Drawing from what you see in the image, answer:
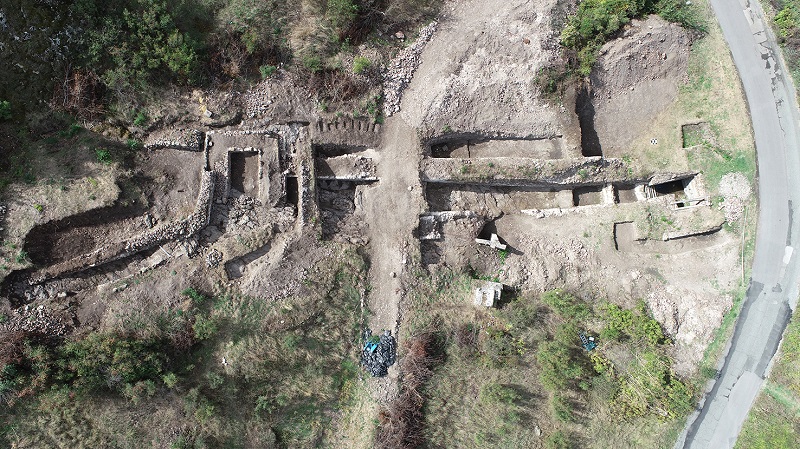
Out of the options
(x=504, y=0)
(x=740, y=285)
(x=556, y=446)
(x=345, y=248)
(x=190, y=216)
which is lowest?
(x=556, y=446)

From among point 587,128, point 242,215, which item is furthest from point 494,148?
point 242,215

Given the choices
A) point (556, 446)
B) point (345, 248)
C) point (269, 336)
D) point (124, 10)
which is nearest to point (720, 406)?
point (556, 446)

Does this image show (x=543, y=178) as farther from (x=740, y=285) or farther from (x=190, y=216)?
(x=190, y=216)

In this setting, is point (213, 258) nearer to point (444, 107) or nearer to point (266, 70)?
point (266, 70)

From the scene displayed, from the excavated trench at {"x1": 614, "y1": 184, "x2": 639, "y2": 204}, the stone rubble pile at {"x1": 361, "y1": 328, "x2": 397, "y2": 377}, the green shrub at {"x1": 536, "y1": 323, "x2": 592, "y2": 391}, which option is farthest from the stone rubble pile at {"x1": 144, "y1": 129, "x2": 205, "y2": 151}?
the excavated trench at {"x1": 614, "y1": 184, "x2": 639, "y2": 204}

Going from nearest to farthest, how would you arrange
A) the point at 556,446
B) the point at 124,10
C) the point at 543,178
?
the point at 124,10 < the point at 556,446 < the point at 543,178
